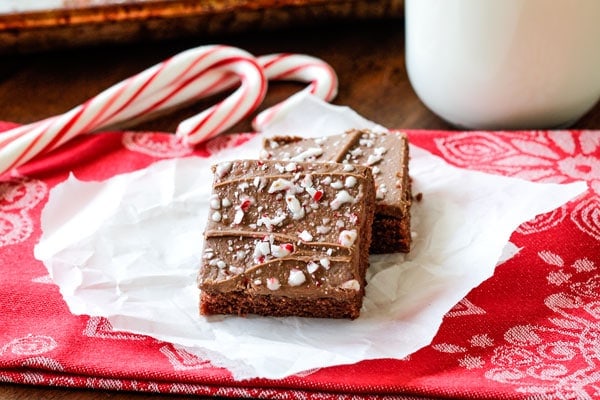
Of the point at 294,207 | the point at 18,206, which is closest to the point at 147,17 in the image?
the point at 18,206

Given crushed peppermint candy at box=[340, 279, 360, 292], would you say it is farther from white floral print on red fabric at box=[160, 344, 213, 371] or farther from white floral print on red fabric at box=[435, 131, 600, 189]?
white floral print on red fabric at box=[435, 131, 600, 189]

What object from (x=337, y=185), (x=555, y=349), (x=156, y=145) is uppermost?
(x=337, y=185)

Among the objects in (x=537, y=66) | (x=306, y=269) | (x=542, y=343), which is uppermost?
(x=537, y=66)

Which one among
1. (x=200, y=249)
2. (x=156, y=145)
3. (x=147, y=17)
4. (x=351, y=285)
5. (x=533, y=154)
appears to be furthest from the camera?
(x=147, y=17)

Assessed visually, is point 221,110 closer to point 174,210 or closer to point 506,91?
point 174,210

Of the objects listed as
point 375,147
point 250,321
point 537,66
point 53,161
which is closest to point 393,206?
point 375,147

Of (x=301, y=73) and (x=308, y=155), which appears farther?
(x=301, y=73)

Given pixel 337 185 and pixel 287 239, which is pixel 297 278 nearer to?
pixel 287 239
